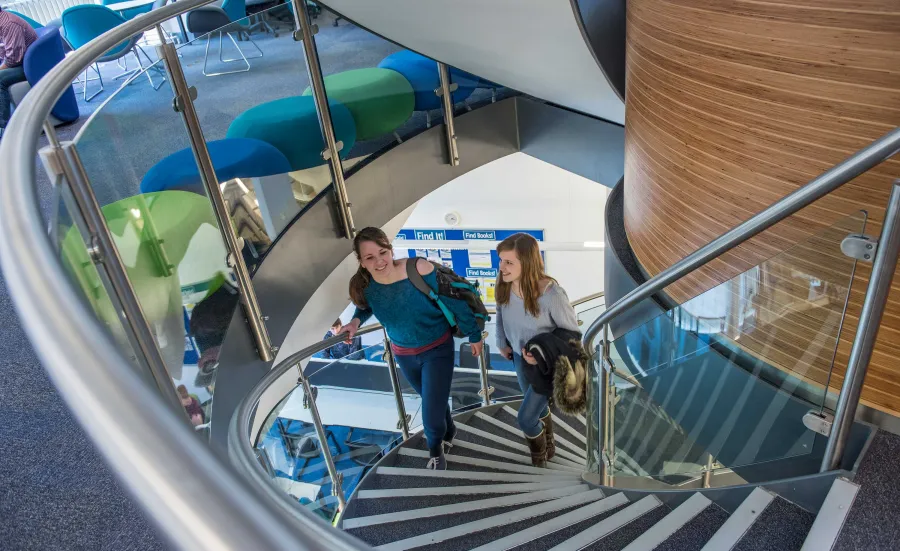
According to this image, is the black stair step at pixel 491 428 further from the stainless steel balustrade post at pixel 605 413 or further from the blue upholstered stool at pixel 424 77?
the blue upholstered stool at pixel 424 77

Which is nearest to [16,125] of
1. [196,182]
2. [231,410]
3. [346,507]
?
[196,182]

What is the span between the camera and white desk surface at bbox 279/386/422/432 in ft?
13.5

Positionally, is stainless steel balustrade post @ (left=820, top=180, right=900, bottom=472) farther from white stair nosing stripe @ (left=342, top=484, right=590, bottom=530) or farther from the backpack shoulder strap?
the backpack shoulder strap

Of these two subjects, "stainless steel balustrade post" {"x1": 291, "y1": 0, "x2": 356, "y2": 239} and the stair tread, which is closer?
the stair tread

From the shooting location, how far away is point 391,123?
5.41m

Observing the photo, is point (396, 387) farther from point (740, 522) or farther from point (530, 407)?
point (740, 522)

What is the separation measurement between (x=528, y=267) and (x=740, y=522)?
166cm

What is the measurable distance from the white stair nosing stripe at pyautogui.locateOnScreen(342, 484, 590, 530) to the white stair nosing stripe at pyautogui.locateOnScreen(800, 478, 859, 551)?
1920 mm

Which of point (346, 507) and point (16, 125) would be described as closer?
point (16, 125)

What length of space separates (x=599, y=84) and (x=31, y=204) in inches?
206

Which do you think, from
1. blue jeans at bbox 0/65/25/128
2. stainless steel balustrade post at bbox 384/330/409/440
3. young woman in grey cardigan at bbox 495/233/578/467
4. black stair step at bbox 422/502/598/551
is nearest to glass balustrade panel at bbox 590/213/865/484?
young woman in grey cardigan at bbox 495/233/578/467

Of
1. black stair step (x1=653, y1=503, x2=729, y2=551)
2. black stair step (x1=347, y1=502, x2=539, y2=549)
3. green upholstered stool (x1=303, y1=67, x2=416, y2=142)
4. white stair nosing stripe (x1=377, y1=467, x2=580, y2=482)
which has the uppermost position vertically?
green upholstered stool (x1=303, y1=67, x2=416, y2=142)

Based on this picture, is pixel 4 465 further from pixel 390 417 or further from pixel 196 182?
pixel 390 417

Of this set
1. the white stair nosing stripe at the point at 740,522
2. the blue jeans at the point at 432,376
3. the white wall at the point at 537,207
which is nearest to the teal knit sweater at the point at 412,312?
Result: the blue jeans at the point at 432,376
